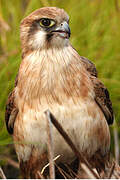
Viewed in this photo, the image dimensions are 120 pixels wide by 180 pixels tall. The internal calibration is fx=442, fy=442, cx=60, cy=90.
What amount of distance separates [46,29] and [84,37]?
2.14 metres

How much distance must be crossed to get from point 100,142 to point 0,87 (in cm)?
153

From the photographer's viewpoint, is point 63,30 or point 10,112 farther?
point 10,112

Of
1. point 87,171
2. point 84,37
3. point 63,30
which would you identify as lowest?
point 87,171

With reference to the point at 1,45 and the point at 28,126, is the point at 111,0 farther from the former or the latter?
the point at 28,126

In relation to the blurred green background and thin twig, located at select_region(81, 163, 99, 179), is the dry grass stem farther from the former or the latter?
the blurred green background

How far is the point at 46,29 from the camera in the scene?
3.78m

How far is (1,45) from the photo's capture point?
231 inches

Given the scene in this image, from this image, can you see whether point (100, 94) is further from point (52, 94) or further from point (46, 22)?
point (46, 22)

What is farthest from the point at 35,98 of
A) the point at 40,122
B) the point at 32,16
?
the point at 32,16

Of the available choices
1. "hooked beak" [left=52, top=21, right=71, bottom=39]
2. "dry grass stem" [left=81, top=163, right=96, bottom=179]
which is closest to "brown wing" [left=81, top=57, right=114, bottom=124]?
"hooked beak" [left=52, top=21, right=71, bottom=39]

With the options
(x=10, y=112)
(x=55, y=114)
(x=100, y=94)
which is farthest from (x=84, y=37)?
(x=55, y=114)

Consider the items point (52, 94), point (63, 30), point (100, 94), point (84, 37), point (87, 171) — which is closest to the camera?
point (87, 171)

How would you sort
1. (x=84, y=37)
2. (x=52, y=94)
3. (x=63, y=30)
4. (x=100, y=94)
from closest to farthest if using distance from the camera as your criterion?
1. (x=63, y=30)
2. (x=52, y=94)
3. (x=100, y=94)
4. (x=84, y=37)

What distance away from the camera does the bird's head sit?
3742 millimetres
